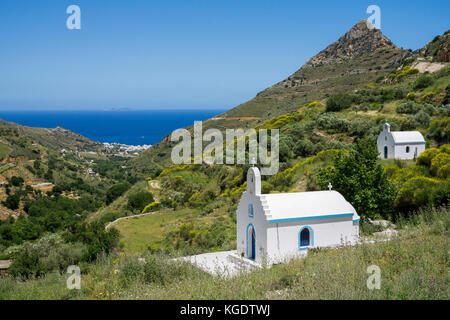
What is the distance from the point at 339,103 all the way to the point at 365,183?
28.2 metres

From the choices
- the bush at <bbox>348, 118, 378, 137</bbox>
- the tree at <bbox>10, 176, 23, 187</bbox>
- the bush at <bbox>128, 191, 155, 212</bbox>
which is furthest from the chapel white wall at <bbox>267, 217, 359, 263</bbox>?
the tree at <bbox>10, 176, 23, 187</bbox>

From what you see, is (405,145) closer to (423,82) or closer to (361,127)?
(361,127)

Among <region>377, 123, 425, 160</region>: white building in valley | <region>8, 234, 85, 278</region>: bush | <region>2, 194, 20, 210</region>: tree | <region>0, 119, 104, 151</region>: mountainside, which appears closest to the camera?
<region>8, 234, 85, 278</region>: bush

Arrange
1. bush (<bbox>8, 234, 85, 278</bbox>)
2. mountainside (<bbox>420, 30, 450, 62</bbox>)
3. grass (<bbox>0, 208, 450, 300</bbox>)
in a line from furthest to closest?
mountainside (<bbox>420, 30, 450, 62</bbox>)
bush (<bbox>8, 234, 85, 278</bbox>)
grass (<bbox>0, 208, 450, 300</bbox>)

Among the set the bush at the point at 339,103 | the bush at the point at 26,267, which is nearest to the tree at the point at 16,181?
the bush at the point at 339,103

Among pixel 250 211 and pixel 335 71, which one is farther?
pixel 335 71

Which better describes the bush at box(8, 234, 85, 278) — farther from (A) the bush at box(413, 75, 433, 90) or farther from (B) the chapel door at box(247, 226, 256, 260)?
(A) the bush at box(413, 75, 433, 90)

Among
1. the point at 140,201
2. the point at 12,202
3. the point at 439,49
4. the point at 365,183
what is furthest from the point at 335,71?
the point at 365,183

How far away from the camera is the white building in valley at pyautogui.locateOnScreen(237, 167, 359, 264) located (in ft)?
37.7

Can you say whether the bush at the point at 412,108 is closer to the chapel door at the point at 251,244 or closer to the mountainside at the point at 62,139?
the chapel door at the point at 251,244

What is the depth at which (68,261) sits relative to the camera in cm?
1396

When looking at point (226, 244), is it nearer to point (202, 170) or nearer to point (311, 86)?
point (202, 170)

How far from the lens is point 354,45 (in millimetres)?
91438

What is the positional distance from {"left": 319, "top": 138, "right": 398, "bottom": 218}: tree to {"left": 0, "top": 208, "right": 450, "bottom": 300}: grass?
6.03 metres
